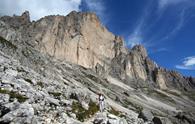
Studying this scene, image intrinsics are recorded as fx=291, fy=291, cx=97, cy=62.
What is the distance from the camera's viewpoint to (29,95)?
3047cm

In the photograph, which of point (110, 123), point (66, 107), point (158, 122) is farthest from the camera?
point (158, 122)

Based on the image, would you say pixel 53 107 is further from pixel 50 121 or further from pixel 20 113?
pixel 20 113

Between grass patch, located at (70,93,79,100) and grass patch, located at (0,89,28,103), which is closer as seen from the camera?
grass patch, located at (0,89,28,103)

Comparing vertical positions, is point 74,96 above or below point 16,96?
above

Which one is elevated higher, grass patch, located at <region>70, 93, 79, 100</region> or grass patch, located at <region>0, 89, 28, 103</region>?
grass patch, located at <region>70, 93, 79, 100</region>

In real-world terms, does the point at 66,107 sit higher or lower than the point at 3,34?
lower

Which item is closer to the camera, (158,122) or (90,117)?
(90,117)

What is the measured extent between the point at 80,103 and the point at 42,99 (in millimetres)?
7408

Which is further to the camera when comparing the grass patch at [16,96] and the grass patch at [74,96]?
the grass patch at [74,96]

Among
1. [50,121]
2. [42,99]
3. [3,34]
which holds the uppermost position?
[3,34]

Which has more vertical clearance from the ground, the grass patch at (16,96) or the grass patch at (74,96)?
the grass patch at (74,96)

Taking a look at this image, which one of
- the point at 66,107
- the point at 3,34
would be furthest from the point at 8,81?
the point at 3,34

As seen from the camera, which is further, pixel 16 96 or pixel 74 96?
pixel 74 96

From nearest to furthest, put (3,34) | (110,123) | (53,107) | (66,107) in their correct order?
(110,123)
(53,107)
(66,107)
(3,34)
